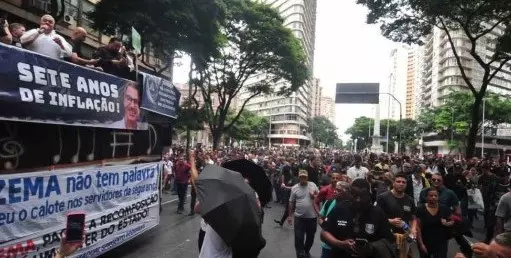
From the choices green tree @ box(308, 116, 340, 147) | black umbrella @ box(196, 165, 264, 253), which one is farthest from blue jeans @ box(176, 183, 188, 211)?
green tree @ box(308, 116, 340, 147)

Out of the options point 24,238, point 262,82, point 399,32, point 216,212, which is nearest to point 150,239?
point 24,238

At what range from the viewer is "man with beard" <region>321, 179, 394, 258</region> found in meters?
4.32

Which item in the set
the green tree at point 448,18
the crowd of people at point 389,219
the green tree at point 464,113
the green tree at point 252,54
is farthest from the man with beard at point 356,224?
the green tree at point 464,113

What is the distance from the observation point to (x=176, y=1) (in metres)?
16.2

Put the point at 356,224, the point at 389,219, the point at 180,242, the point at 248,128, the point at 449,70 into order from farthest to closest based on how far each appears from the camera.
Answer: the point at 449,70 < the point at 248,128 < the point at 180,242 < the point at 389,219 < the point at 356,224

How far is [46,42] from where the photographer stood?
607 centimetres

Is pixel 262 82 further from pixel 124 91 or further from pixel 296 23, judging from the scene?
pixel 296 23

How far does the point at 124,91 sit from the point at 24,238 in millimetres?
2571

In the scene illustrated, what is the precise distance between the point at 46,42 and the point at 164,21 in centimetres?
1063

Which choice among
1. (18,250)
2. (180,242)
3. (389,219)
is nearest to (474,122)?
(180,242)

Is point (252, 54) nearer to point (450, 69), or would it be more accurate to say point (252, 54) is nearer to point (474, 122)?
point (474, 122)

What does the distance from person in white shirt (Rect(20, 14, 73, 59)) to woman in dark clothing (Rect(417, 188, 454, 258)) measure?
5144 millimetres

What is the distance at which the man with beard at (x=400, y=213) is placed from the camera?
567cm

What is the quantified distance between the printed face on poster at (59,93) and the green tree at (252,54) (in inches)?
831
